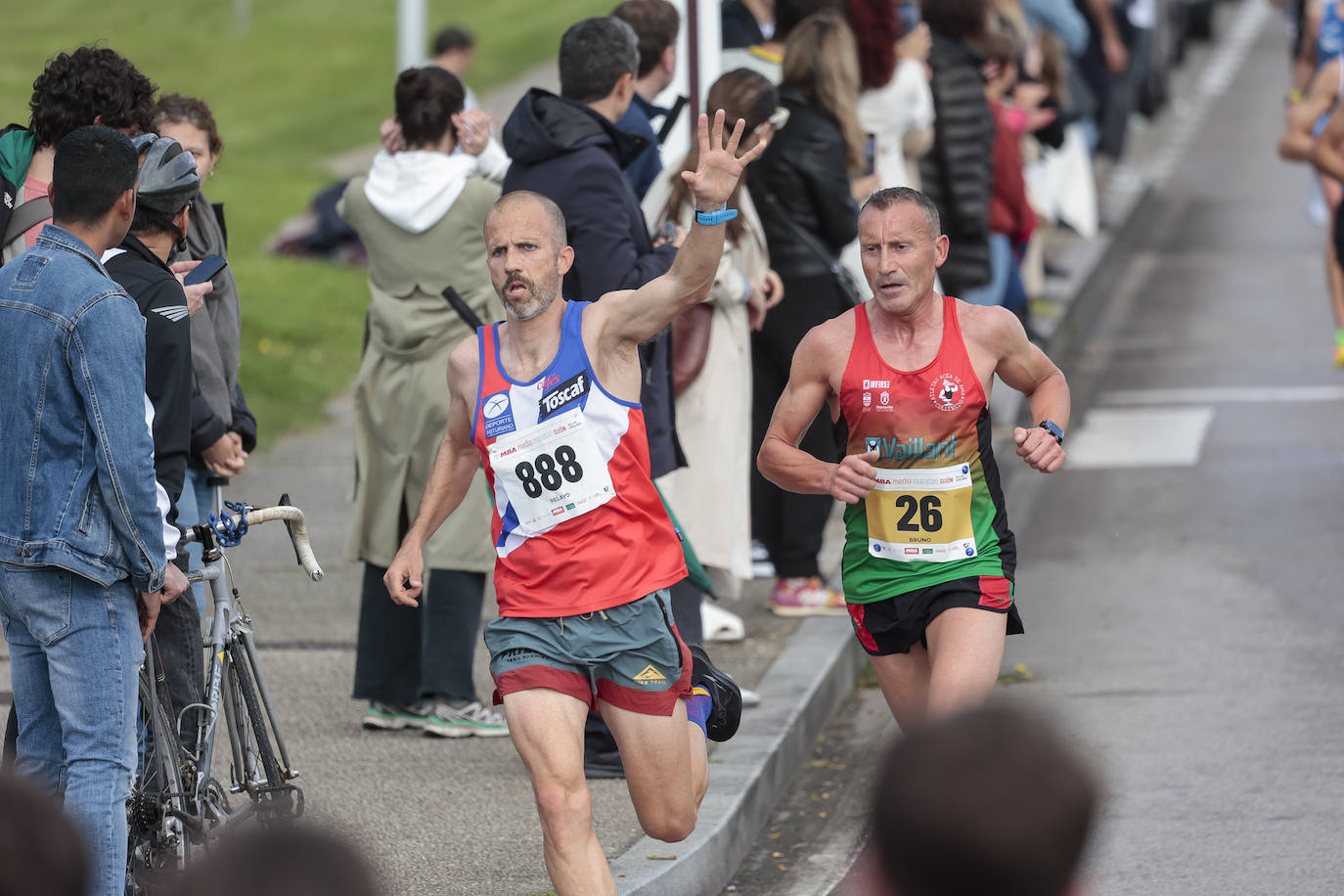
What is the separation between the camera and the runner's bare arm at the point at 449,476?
5176 mm

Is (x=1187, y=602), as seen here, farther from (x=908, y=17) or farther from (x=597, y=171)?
(x=597, y=171)

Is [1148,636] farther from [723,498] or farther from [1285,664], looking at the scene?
[723,498]

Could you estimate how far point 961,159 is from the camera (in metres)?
11.0

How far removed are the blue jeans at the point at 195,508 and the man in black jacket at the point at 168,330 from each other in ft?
0.59

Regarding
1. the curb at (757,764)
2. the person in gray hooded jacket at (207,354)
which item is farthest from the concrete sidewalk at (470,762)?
the person in gray hooded jacket at (207,354)

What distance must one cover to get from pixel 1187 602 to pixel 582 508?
15.6 feet

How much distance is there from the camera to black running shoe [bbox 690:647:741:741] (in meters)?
5.36

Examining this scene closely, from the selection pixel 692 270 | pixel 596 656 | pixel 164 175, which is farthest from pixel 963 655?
pixel 164 175

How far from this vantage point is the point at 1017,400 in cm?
1295

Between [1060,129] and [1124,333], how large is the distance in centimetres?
318

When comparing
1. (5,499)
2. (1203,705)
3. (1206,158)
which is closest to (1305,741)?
(1203,705)

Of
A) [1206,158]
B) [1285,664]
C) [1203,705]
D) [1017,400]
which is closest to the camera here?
[1203,705]

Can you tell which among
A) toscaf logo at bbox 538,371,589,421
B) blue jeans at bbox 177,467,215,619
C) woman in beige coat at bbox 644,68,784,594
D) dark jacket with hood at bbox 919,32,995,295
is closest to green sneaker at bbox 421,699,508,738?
woman in beige coat at bbox 644,68,784,594

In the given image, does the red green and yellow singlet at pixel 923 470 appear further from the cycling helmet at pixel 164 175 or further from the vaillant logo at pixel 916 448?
the cycling helmet at pixel 164 175
